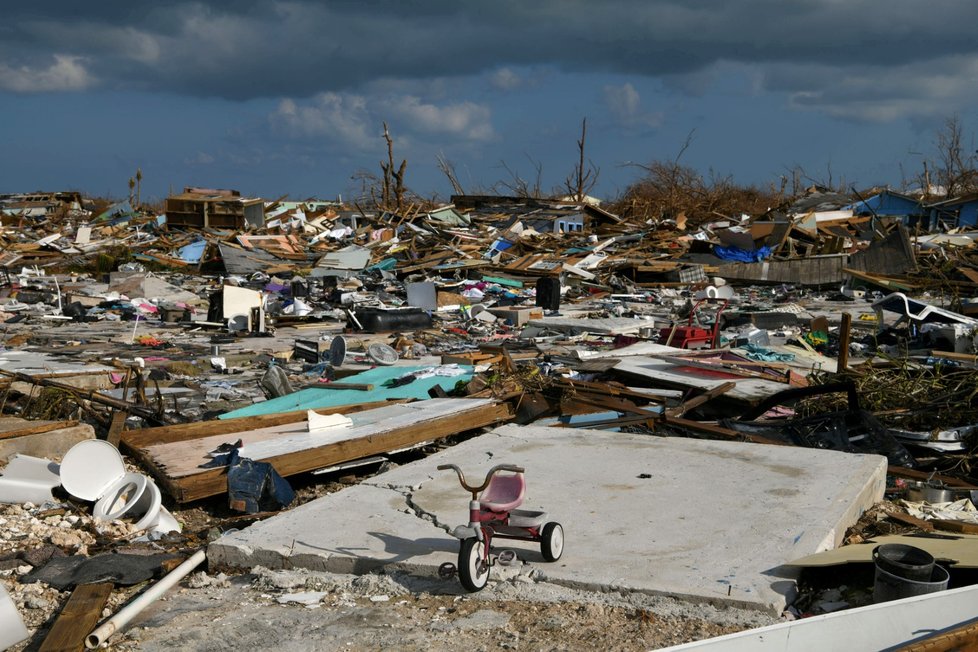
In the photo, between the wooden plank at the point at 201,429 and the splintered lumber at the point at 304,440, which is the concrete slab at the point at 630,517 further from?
the wooden plank at the point at 201,429

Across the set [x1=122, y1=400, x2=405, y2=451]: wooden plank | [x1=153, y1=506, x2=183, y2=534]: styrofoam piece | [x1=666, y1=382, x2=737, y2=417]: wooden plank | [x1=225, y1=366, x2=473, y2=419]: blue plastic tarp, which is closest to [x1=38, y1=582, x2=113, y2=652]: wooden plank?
[x1=153, y1=506, x2=183, y2=534]: styrofoam piece

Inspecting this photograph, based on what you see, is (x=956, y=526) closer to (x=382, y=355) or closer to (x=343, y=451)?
(x=343, y=451)

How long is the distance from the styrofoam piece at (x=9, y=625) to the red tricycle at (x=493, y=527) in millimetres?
1485

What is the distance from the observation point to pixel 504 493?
376 cm

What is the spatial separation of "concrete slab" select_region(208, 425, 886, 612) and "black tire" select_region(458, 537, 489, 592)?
13cm

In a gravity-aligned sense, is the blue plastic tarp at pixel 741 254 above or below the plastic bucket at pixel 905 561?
below

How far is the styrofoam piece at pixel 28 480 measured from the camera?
5.15m

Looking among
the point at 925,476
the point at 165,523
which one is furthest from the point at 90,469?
the point at 925,476

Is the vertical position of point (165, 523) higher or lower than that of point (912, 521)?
lower

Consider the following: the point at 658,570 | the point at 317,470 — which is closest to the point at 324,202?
the point at 317,470

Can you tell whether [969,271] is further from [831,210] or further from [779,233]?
[831,210]

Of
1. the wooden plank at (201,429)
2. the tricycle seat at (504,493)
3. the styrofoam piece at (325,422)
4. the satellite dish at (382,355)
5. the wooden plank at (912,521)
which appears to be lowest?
the satellite dish at (382,355)

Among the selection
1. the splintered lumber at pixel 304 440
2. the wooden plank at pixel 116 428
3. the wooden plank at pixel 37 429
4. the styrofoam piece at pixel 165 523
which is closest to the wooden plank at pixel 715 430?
the splintered lumber at pixel 304 440

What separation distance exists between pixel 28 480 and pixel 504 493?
298 centimetres
